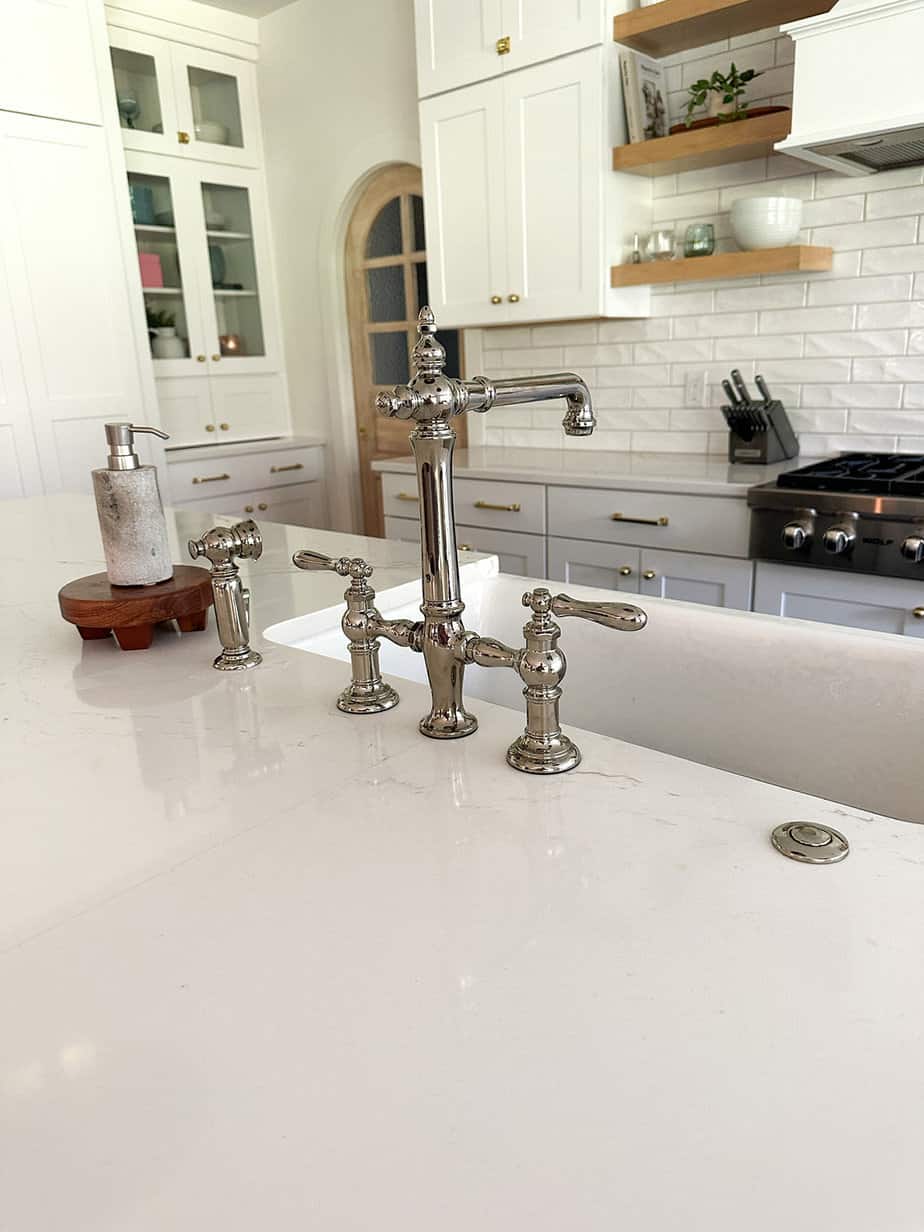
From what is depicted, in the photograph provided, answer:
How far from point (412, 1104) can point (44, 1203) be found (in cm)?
18

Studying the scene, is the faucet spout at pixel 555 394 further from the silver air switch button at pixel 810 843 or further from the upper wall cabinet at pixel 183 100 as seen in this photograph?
the upper wall cabinet at pixel 183 100

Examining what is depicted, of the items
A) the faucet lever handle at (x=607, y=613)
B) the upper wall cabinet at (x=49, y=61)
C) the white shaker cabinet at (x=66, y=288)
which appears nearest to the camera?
the faucet lever handle at (x=607, y=613)

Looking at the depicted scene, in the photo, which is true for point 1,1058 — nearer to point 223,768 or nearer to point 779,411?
point 223,768

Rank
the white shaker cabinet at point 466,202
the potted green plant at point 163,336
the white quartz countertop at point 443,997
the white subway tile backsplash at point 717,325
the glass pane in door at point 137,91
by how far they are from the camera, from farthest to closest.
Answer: the potted green plant at point 163,336 → the glass pane in door at point 137,91 → the white shaker cabinet at point 466,202 → the white subway tile backsplash at point 717,325 → the white quartz countertop at point 443,997

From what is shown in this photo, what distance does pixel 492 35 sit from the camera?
124 inches

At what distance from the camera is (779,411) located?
300 centimetres

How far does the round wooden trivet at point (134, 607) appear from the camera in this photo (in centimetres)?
120

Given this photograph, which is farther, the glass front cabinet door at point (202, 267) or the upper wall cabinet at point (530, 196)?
the glass front cabinet door at point (202, 267)

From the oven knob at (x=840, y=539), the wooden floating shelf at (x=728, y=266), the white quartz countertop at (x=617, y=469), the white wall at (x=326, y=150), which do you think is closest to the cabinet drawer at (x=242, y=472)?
the white wall at (x=326, y=150)

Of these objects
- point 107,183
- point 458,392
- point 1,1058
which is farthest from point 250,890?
point 107,183

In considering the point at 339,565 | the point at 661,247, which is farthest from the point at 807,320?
the point at 339,565

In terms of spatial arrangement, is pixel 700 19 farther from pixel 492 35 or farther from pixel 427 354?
pixel 427 354

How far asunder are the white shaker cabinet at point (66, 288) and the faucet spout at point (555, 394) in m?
3.47

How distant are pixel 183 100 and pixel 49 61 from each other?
83 centimetres
